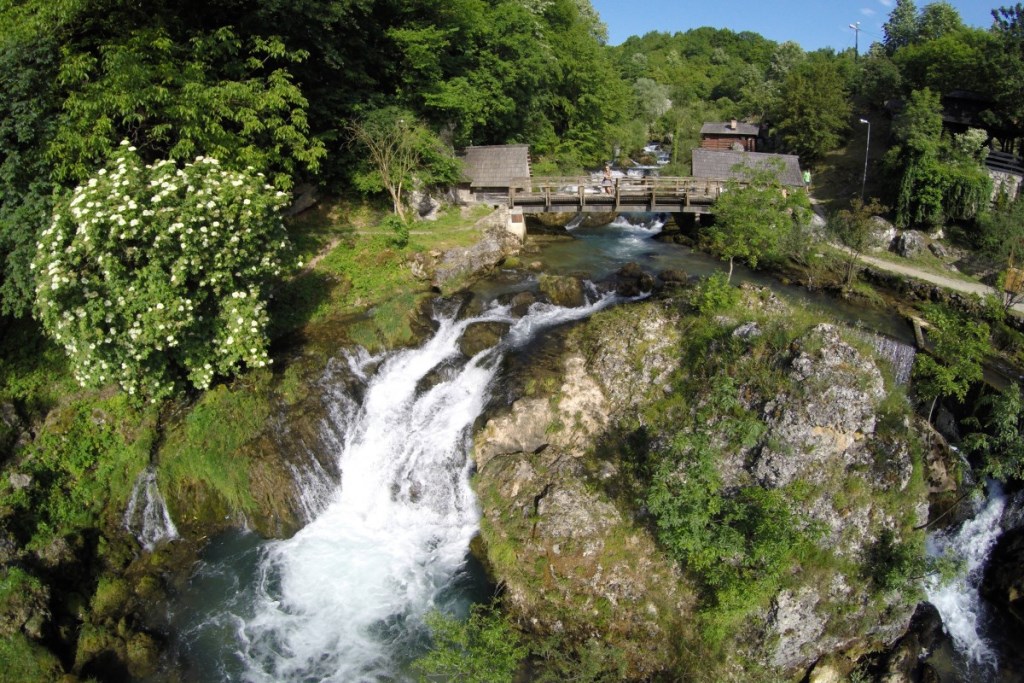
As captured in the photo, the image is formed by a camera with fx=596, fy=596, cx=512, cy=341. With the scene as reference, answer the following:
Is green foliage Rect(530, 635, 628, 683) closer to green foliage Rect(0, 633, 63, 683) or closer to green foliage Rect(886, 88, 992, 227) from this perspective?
green foliage Rect(0, 633, 63, 683)

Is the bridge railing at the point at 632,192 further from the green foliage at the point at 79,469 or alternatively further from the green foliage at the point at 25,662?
the green foliage at the point at 25,662

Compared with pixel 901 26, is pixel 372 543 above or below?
below

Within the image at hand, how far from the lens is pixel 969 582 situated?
45.2 ft

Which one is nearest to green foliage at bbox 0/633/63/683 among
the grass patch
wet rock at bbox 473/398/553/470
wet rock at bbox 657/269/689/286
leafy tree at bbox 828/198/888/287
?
the grass patch

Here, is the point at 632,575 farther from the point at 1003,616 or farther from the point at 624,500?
the point at 1003,616

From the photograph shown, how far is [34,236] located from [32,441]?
5549 mm

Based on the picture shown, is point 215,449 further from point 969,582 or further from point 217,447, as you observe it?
point 969,582

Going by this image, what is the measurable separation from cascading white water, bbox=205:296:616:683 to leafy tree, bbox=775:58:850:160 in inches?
1347

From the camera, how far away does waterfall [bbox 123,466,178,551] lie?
1555 centimetres

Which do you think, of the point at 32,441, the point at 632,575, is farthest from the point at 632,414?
the point at 32,441

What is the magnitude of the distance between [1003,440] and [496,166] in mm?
23987

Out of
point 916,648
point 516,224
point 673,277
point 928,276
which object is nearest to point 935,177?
point 928,276

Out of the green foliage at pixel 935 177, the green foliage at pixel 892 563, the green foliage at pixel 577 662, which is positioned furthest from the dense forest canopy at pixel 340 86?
the green foliage at pixel 892 563

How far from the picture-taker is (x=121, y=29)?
19.0 meters
